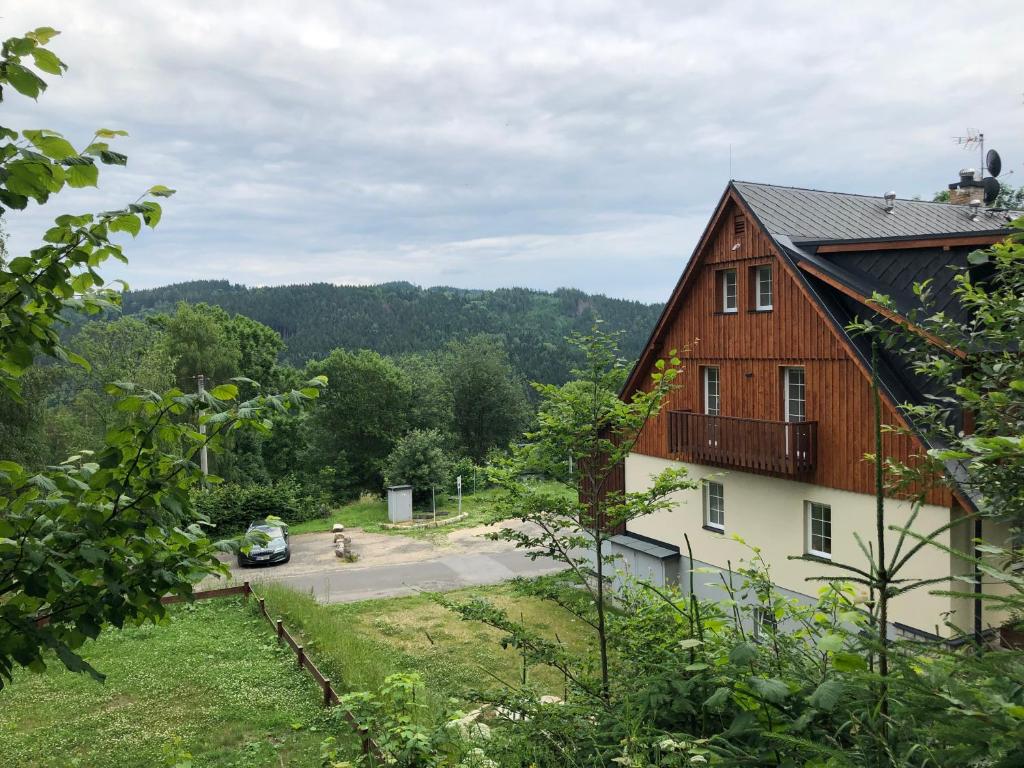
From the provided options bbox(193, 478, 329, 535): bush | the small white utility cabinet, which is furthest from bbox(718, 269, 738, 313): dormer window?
bbox(193, 478, 329, 535): bush

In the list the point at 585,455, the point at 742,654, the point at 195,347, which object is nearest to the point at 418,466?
the point at 195,347

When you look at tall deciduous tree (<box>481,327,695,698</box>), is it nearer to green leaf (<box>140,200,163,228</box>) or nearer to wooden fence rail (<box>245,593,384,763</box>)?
wooden fence rail (<box>245,593,384,763</box>)

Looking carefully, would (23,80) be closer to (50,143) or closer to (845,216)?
(50,143)

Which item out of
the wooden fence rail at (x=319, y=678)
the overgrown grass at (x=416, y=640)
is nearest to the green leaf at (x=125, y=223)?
the wooden fence rail at (x=319, y=678)

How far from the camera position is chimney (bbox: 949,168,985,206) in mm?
19359

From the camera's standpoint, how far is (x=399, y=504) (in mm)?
30203

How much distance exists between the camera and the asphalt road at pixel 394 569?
63.9 feet

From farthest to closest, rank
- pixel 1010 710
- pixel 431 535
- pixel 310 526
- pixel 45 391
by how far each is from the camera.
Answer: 1. pixel 310 526
2. pixel 431 535
3. pixel 45 391
4. pixel 1010 710

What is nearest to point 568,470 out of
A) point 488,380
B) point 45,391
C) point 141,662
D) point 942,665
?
point 942,665

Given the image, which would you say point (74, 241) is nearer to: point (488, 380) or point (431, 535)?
point (431, 535)

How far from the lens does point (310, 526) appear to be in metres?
29.9

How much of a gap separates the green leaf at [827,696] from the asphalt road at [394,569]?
16.6 meters

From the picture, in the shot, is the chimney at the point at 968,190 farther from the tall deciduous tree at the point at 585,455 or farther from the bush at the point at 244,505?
the bush at the point at 244,505

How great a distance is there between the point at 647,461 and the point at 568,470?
11440mm
